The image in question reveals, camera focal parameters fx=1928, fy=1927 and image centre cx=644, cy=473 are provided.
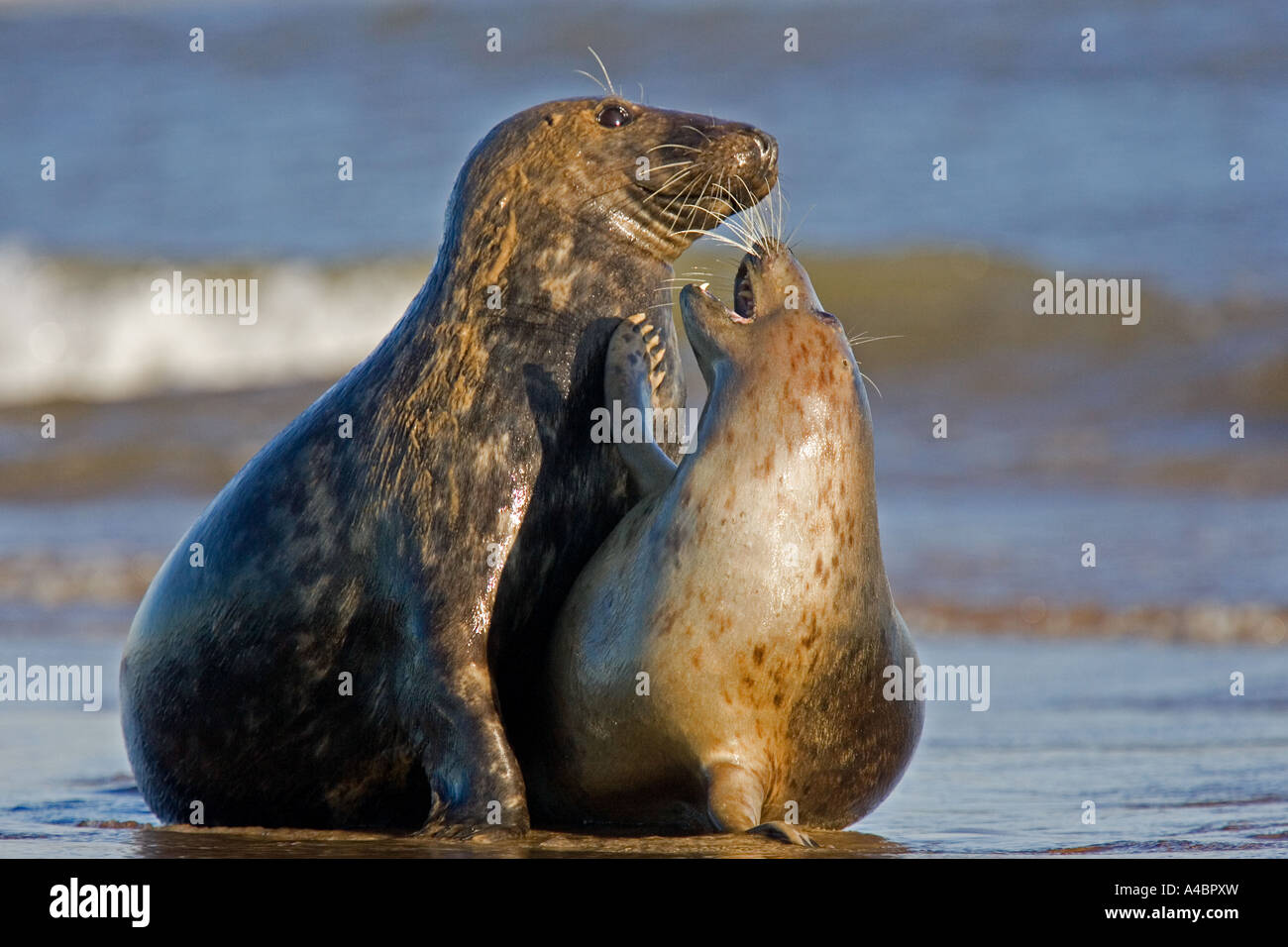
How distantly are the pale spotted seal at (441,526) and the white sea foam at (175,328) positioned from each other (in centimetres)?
1502

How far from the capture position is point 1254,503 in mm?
12438

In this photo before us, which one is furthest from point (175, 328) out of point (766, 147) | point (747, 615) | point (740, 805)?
point (740, 805)

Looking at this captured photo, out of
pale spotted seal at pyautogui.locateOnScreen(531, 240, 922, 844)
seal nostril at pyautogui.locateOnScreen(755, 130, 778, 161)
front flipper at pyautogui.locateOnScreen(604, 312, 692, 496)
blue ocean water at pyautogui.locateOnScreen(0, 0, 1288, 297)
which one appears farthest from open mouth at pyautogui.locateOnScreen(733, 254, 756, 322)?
blue ocean water at pyautogui.locateOnScreen(0, 0, 1288, 297)

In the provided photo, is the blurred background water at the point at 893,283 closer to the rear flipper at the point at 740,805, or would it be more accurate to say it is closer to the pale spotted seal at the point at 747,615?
the pale spotted seal at the point at 747,615

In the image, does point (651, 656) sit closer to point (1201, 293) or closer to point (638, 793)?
point (638, 793)

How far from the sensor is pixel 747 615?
5.19 meters

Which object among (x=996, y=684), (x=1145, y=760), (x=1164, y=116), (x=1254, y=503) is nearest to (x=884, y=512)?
(x=1254, y=503)

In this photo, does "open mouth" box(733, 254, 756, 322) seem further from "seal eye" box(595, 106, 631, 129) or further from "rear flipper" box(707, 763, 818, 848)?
"rear flipper" box(707, 763, 818, 848)

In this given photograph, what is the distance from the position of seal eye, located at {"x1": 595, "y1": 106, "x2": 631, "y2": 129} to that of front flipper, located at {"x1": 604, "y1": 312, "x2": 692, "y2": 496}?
2.12ft

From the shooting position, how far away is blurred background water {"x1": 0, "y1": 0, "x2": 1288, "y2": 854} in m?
9.20

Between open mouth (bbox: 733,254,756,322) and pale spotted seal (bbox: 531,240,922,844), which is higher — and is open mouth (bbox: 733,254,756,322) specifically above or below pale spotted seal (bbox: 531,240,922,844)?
above

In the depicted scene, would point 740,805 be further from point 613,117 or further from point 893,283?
point 893,283

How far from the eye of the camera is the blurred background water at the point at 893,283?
9195 mm

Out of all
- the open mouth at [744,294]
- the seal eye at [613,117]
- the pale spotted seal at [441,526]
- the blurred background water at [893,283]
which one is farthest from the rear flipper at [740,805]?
the seal eye at [613,117]
